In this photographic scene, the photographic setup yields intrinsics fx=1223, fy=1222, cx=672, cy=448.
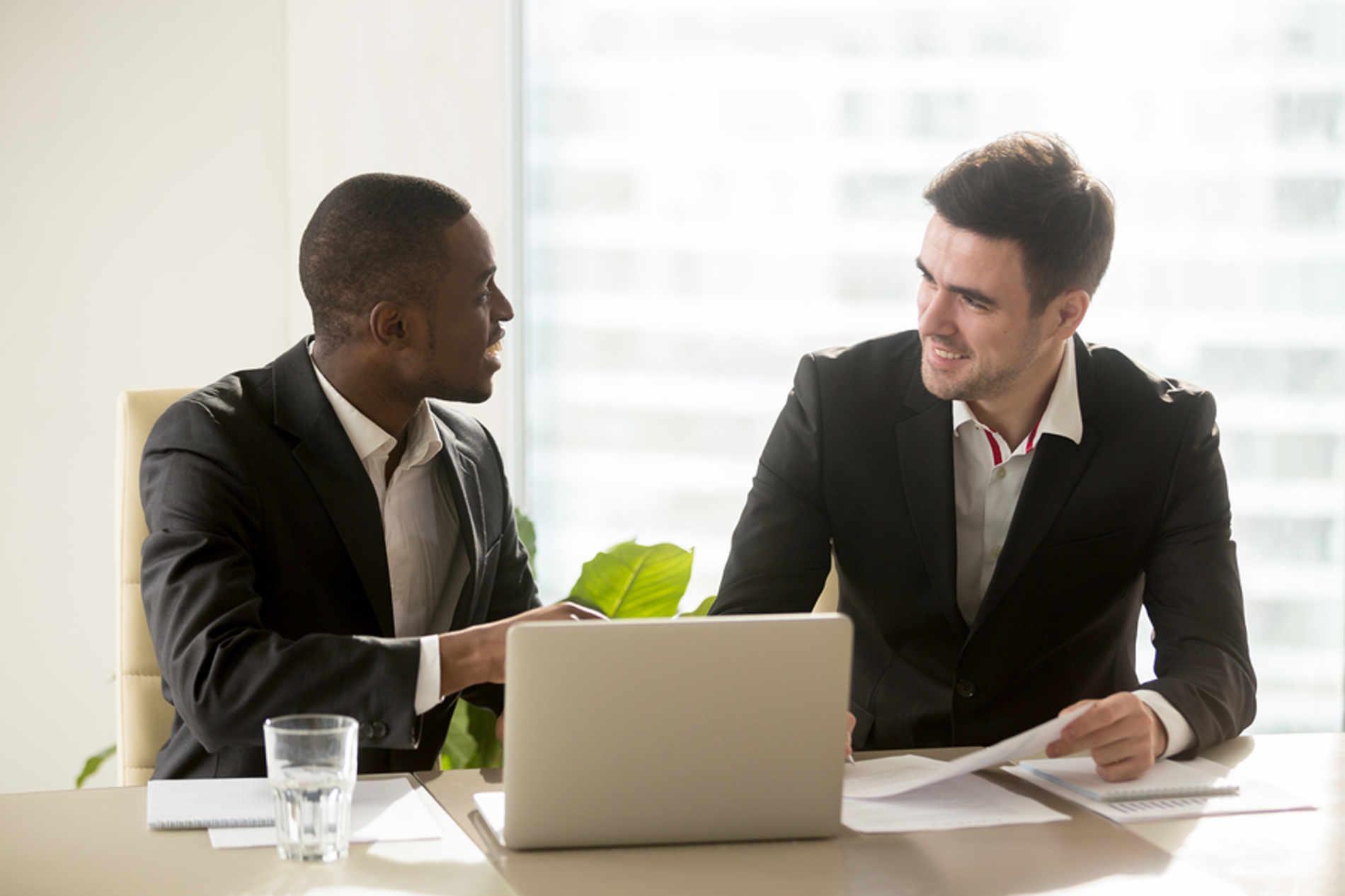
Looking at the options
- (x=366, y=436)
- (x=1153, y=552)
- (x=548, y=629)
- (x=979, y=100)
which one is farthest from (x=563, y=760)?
(x=979, y=100)

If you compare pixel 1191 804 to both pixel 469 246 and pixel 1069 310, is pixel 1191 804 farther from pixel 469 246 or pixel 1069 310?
pixel 469 246

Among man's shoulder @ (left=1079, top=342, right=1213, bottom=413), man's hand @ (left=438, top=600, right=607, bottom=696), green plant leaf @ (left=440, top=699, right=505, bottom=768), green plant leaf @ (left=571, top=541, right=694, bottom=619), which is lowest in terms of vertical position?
green plant leaf @ (left=440, top=699, right=505, bottom=768)

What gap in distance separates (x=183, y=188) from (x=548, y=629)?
8.13 ft

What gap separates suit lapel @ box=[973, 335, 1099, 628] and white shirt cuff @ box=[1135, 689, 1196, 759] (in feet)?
1.06

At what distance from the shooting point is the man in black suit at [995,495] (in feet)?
5.93

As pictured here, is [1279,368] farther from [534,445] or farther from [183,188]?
[183,188]

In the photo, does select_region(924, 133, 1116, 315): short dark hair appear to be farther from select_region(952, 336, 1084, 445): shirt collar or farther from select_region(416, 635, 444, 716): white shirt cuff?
select_region(416, 635, 444, 716): white shirt cuff

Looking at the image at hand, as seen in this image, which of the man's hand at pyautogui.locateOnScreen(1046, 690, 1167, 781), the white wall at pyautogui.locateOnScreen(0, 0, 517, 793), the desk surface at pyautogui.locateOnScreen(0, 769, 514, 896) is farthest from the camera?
the white wall at pyautogui.locateOnScreen(0, 0, 517, 793)

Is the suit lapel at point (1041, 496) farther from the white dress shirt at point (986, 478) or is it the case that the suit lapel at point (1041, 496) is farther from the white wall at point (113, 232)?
the white wall at point (113, 232)

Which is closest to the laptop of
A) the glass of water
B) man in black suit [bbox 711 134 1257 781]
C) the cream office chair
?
the glass of water

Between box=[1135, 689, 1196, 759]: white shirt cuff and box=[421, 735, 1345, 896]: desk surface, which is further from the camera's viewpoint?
box=[1135, 689, 1196, 759]: white shirt cuff

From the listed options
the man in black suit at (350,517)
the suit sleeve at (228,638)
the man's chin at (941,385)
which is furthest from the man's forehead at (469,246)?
the man's chin at (941,385)

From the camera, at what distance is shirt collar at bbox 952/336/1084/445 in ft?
6.09

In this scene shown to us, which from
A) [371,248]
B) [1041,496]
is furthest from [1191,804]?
[371,248]
